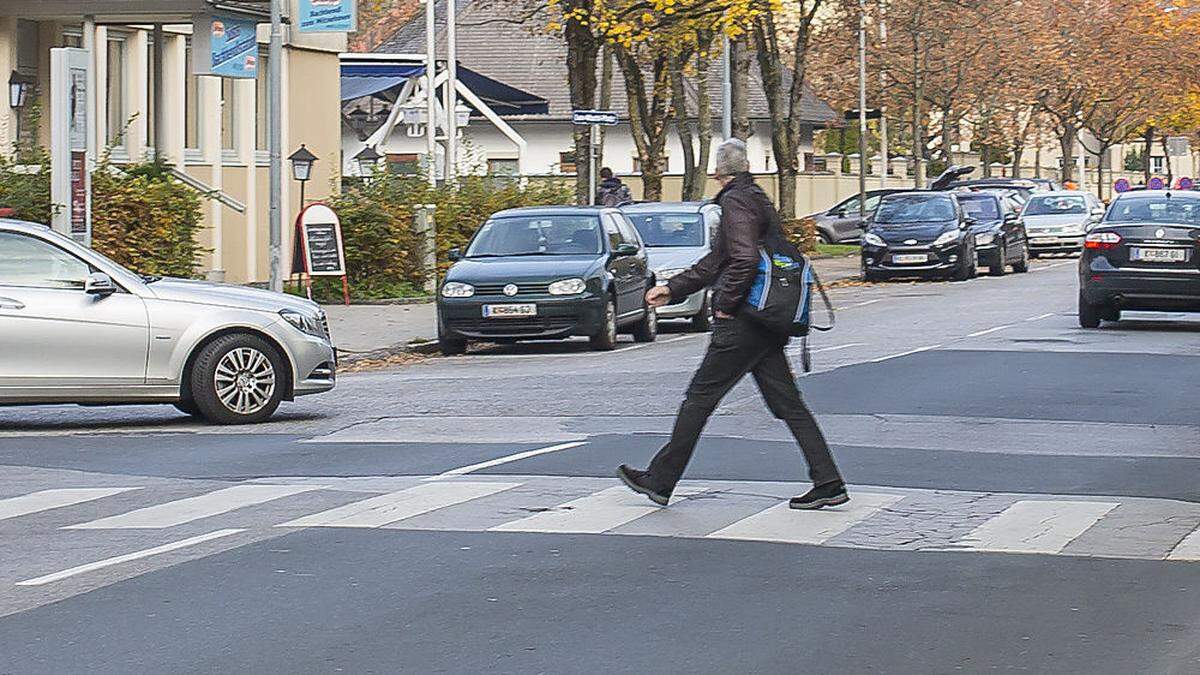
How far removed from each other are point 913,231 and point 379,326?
600 inches

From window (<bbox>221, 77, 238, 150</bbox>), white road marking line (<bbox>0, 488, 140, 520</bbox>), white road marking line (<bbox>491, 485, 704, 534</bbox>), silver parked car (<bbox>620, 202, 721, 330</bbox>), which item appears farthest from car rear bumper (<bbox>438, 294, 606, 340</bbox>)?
window (<bbox>221, 77, 238, 150</bbox>)

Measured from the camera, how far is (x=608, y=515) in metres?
10.3

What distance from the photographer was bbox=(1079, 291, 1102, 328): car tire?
23.7 metres

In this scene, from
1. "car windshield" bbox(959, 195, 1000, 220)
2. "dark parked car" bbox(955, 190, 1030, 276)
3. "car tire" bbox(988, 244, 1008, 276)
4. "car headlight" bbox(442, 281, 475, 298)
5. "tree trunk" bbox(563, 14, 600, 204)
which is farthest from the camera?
"car windshield" bbox(959, 195, 1000, 220)

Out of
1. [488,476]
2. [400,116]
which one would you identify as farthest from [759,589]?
[400,116]

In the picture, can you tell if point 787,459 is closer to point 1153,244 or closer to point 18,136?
point 1153,244

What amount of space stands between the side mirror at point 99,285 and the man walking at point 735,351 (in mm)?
5390

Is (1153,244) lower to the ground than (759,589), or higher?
higher

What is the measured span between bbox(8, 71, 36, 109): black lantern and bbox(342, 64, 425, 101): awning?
16280 millimetres

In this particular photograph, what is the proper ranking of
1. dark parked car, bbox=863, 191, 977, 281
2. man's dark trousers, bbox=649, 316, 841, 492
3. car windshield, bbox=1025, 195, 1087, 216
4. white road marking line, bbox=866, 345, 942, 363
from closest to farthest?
man's dark trousers, bbox=649, 316, 841, 492 → white road marking line, bbox=866, 345, 942, 363 → dark parked car, bbox=863, 191, 977, 281 → car windshield, bbox=1025, 195, 1087, 216

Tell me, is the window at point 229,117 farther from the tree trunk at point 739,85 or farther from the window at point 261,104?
the tree trunk at point 739,85

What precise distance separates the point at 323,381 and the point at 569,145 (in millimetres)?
52715

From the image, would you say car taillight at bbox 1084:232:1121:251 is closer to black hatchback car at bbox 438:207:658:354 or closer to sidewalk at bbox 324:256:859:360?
black hatchback car at bbox 438:207:658:354

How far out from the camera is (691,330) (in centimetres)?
2614
